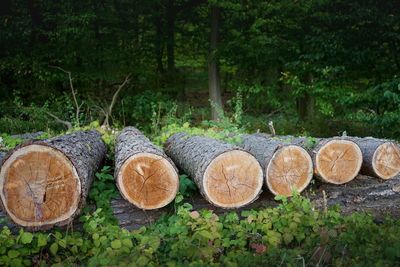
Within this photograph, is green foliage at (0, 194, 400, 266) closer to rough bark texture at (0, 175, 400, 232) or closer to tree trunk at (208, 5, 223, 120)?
rough bark texture at (0, 175, 400, 232)

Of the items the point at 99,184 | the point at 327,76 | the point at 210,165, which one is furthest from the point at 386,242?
the point at 327,76

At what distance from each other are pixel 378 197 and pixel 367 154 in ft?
1.74

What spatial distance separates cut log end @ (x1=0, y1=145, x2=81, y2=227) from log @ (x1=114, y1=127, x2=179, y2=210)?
1.49 feet

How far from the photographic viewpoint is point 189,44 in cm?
1638

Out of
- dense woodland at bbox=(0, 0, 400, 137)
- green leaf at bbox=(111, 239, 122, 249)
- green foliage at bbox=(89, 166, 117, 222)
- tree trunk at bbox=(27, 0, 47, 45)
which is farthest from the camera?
tree trunk at bbox=(27, 0, 47, 45)

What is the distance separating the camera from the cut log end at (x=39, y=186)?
12.1 ft

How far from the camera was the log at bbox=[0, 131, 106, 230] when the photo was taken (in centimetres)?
370

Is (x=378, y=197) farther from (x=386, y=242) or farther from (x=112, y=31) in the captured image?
(x=112, y=31)

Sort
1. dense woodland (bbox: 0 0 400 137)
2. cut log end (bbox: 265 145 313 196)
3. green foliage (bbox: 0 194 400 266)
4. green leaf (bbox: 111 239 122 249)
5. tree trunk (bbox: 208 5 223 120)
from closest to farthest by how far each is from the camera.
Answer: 1. green foliage (bbox: 0 194 400 266)
2. green leaf (bbox: 111 239 122 249)
3. cut log end (bbox: 265 145 313 196)
4. dense woodland (bbox: 0 0 400 137)
5. tree trunk (bbox: 208 5 223 120)

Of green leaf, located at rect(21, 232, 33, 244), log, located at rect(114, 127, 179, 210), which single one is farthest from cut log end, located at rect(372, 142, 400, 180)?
green leaf, located at rect(21, 232, 33, 244)

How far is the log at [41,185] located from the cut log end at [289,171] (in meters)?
1.95

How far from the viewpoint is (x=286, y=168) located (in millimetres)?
4613

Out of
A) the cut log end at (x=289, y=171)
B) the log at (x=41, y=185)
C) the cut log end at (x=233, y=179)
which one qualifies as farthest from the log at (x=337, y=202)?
the log at (x=41, y=185)

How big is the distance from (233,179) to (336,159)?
4.71 ft
